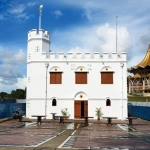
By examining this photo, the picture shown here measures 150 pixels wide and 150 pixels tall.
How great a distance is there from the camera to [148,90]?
60.5m

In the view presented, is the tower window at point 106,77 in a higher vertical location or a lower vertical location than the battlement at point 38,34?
lower

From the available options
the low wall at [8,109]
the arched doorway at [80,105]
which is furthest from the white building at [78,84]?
the low wall at [8,109]

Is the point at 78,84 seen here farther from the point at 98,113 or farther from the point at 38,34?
the point at 38,34

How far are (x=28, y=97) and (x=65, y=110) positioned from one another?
476cm

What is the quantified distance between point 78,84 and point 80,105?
2.43m

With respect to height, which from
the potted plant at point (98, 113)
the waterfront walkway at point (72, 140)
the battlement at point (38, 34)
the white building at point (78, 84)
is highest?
the battlement at point (38, 34)

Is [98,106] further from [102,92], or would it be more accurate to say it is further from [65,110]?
[65,110]

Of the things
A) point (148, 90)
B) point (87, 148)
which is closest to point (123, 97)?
point (87, 148)

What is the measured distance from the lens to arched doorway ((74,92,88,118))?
27266mm

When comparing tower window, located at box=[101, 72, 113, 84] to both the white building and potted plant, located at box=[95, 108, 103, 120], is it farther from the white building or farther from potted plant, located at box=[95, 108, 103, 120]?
potted plant, located at box=[95, 108, 103, 120]

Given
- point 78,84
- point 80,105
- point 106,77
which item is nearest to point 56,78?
point 78,84

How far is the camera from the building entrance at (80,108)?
2725 centimetres

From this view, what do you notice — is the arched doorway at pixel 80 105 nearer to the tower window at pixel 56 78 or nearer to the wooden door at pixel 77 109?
the wooden door at pixel 77 109

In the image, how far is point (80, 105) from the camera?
27406 millimetres
